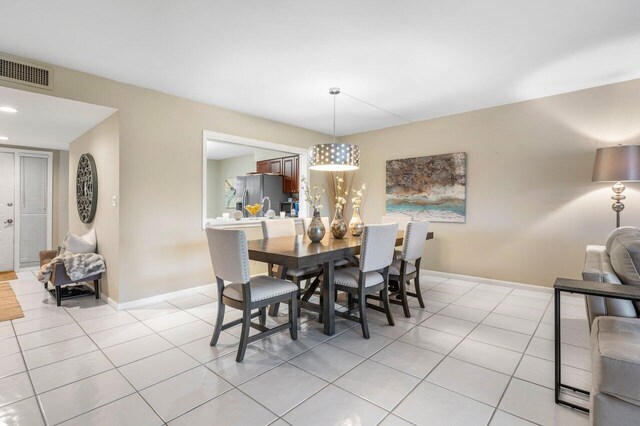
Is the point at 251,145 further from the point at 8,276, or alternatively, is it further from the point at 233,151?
the point at 8,276

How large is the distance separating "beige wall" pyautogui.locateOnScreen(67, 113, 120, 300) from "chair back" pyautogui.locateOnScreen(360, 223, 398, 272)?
2659mm

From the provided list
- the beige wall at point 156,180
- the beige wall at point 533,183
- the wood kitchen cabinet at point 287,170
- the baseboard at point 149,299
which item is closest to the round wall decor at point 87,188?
the beige wall at point 156,180

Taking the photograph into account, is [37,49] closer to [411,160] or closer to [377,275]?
[377,275]

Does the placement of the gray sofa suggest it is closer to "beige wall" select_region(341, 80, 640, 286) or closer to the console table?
the console table

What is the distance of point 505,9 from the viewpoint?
2.16 metres

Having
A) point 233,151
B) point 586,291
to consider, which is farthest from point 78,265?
point 586,291

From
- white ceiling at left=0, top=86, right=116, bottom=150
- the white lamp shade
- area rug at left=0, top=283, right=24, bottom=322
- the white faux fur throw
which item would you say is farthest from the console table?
area rug at left=0, top=283, right=24, bottom=322

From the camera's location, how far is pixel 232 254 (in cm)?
226

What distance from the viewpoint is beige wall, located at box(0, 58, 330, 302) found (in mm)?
3355

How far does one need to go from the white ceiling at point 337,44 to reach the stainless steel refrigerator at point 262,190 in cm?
243

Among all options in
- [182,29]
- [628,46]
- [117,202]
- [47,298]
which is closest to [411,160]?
[628,46]

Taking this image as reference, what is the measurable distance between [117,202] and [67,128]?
5.60 ft

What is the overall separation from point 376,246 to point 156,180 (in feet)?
8.67

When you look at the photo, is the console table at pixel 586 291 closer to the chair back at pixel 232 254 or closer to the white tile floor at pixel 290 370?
the white tile floor at pixel 290 370
